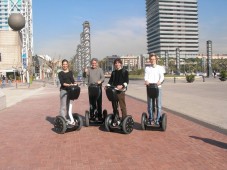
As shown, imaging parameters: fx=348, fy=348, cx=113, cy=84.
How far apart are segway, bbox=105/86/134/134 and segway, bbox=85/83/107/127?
0.74 meters

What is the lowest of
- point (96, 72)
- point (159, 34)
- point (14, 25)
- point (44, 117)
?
point (44, 117)

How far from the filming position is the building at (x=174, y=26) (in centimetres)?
15500

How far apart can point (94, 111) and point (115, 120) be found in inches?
37.1

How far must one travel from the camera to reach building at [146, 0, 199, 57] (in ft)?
509

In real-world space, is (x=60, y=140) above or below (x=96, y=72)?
below

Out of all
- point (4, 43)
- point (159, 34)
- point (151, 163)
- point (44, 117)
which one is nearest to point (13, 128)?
point (44, 117)

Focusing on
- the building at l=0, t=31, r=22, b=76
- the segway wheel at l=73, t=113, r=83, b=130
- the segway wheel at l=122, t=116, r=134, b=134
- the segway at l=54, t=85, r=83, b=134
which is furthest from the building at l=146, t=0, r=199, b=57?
the segway wheel at l=122, t=116, r=134, b=134

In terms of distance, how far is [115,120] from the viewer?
773 cm

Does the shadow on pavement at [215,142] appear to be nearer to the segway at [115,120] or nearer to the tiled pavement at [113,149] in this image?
the tiled pavement at [113,149]

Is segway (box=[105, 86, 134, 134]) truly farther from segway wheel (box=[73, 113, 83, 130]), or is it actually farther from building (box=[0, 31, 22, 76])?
building (box=[0, 31, 22, 76])

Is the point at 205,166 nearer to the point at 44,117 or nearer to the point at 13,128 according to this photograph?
the point at 13,128

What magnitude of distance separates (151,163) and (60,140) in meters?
2.55

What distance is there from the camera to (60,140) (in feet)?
23.3

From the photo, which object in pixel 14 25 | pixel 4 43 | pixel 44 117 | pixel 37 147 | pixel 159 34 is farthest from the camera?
pixel 159 34
